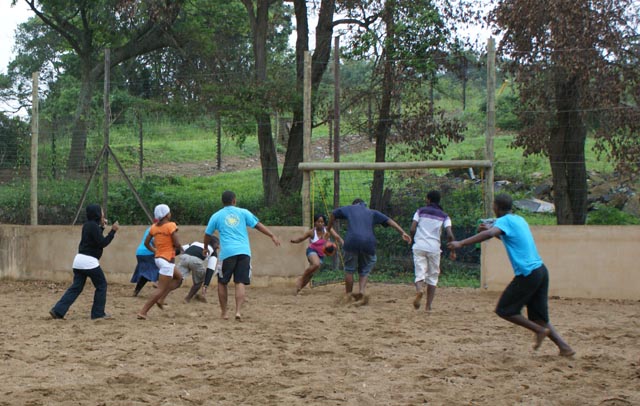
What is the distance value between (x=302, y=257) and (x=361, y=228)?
231 cm

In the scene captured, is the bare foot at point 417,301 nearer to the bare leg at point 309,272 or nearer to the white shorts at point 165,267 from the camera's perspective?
the bare leg at point 309,272

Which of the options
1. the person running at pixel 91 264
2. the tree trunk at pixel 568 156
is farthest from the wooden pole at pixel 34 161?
the tree trunk at pixel 568 156

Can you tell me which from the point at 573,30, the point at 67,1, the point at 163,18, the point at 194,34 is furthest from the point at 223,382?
the point at 67,1

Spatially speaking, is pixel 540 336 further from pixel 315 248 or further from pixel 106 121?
pixel 106 121

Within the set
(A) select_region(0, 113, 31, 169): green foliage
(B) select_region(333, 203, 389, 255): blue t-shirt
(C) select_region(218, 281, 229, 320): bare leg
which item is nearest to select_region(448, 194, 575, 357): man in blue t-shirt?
(C) select_region(218, 281, 229, 320): bare leg

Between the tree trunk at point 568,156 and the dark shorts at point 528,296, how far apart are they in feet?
19.8

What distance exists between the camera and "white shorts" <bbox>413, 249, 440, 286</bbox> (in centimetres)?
1135

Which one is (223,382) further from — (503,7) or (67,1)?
(67,1)

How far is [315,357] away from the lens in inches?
315

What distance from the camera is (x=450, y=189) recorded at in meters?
15.1

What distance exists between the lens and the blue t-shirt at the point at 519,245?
8.11 m

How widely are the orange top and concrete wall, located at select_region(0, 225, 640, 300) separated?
3.43 m

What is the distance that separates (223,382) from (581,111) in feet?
30.1

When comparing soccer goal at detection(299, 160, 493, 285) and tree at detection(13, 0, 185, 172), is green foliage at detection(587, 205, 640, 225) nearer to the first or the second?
soccer goal at detection(299, 160, 493, 285)
